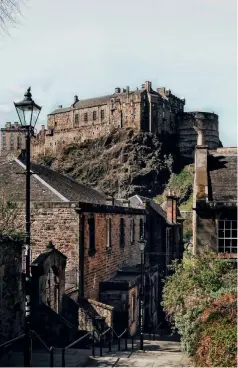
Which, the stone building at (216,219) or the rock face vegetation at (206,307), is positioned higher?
the stone building at (216,219)

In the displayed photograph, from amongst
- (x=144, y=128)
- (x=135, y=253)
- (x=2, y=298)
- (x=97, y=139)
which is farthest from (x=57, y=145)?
(x=2, y=298)

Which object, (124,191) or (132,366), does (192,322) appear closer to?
(132,366)

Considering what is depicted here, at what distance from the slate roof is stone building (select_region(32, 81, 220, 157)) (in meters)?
82.0

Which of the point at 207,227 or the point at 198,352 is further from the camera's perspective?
the point at 207,227

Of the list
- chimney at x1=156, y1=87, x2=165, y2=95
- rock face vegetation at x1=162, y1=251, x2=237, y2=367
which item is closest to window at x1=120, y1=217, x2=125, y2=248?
rock face vegetation at x1=162, y1=251, x2=237, y2=367

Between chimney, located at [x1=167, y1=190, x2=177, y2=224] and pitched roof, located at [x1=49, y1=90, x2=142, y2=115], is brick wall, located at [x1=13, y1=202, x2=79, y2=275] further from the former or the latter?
pitched roof, located at [x1=49, y1=90, x2=142, y2=115]

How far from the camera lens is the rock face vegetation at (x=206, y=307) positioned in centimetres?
1057

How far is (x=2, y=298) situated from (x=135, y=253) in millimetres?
17954

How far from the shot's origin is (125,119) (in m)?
106

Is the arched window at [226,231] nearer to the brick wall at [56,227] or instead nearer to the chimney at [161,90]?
the brick wall at [56,227]

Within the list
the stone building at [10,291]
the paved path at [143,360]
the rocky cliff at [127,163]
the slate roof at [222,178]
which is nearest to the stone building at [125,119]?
the rocky cliff at [127,163]

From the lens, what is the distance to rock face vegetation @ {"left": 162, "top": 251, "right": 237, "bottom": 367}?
Result: 10.6 metres

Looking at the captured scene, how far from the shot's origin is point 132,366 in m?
13.8

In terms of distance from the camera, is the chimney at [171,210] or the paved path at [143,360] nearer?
the paved path at [143,360]
